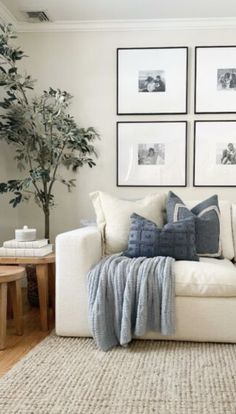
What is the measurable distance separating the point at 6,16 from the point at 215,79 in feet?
5.95

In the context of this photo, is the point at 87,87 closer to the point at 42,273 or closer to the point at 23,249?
the point at 23,249

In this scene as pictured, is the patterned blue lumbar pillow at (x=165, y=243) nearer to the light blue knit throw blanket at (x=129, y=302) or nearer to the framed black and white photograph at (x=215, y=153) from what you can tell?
the light blue knit throw blanket at (x=129, y=302)

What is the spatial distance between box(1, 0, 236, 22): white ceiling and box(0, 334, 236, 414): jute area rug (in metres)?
2.52

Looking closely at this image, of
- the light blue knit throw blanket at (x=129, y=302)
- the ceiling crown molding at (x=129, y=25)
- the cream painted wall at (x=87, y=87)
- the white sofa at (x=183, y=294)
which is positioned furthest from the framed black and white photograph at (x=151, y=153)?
the light blue knit throw blanket at (x=129, y=302)

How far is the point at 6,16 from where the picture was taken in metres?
3.76

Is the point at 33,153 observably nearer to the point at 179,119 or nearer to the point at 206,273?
the point at 179,119

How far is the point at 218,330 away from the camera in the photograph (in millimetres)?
2652

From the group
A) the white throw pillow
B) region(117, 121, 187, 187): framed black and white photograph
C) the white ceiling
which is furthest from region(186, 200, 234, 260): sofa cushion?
the white ceiling

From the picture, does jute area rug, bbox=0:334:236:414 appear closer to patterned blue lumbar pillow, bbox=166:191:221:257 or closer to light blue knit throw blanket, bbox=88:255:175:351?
light blue knit throw blanket, bbox=88:255:175:351

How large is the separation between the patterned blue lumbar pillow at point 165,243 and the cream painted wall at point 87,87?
107 centimetres

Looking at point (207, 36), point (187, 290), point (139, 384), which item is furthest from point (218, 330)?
point (207, 36)

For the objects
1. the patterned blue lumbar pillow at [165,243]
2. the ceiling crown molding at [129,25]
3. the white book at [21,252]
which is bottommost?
the white book at [21,252]

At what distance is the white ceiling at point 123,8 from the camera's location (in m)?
3.53

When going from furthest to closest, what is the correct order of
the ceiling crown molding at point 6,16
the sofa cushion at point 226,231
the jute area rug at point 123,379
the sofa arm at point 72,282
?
1. the ceiling crown molding at point 6,16
2. the sofa cushion at point 226,231
3. the sofa arm at point 72,282
4. the jute area rug at point 123,379
